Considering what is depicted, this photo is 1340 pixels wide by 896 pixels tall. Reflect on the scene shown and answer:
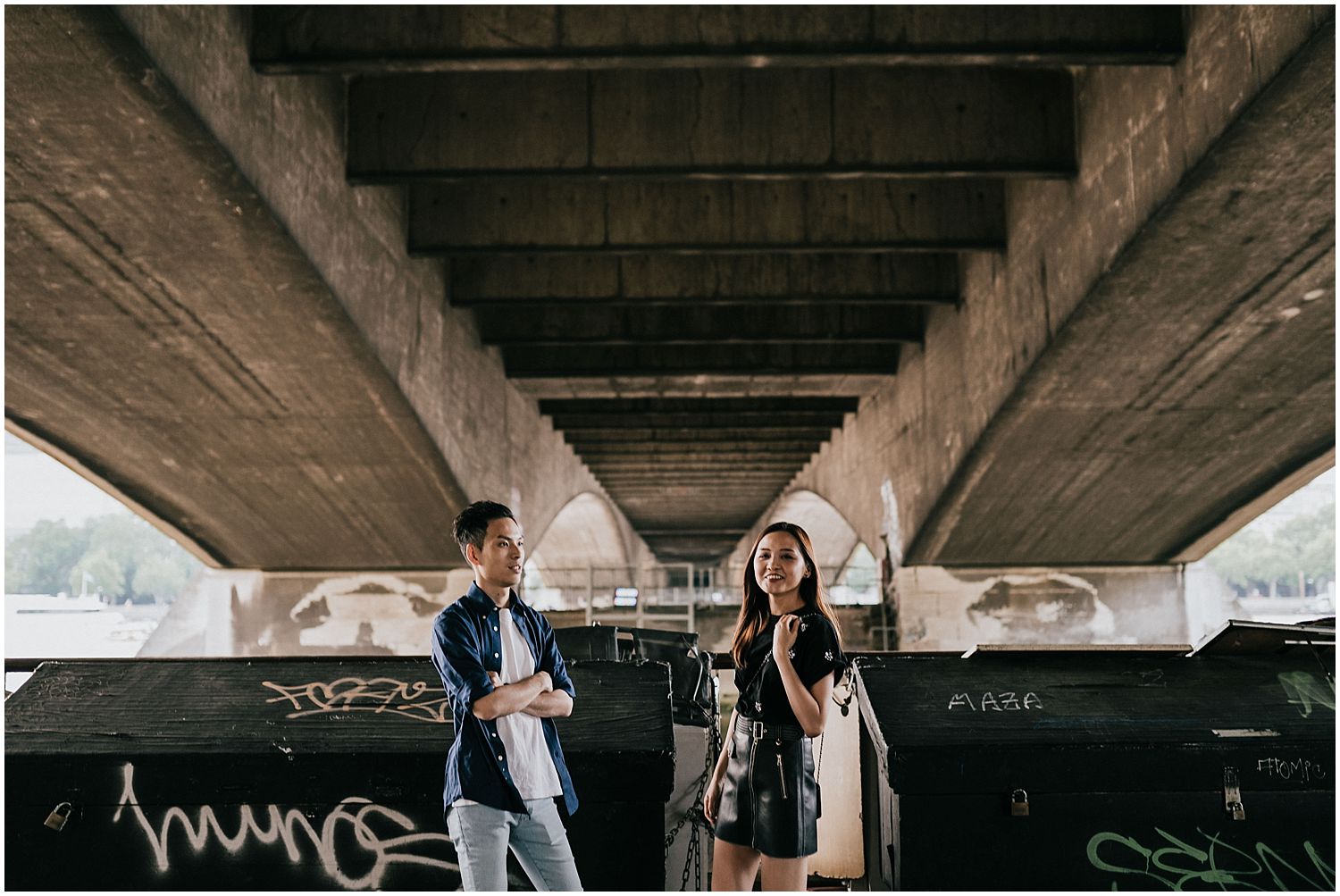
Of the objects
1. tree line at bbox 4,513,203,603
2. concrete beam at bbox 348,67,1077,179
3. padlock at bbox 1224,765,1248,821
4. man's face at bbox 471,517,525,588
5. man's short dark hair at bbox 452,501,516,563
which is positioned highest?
tree line at bbox 4,513,203,603

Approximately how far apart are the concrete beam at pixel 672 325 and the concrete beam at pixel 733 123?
488 cm

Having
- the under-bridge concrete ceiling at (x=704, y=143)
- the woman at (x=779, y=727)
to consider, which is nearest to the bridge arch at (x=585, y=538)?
the under-bridge concrete ceiling at (x=704, y=143)

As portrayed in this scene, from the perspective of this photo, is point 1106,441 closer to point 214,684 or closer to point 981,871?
point 981,871

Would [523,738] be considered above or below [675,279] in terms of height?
below

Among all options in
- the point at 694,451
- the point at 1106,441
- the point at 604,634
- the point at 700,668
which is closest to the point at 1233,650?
the point at 700,668

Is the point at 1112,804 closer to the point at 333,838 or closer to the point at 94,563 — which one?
the point at 333,838

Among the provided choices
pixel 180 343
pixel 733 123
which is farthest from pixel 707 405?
pixel 733 123

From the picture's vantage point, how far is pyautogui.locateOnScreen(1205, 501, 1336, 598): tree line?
8456 centimetres

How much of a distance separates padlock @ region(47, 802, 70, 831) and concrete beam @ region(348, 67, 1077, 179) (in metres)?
6.08

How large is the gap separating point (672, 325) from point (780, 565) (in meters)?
10.6

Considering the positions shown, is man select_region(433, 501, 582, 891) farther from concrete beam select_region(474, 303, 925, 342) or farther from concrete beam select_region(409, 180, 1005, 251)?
concrete beam select_region(474, 303, 925, 342)

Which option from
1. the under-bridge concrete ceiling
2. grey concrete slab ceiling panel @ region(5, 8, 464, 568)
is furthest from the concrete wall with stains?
grey concrete slab ceiling panel @ region(5, 8, 464, 568)

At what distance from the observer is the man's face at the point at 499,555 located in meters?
3.25

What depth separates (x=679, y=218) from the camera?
34.6 feet
